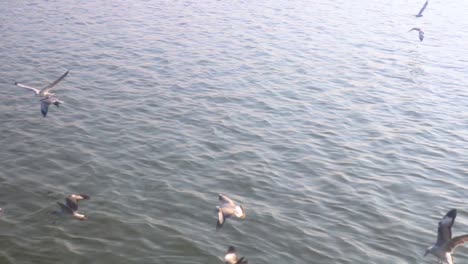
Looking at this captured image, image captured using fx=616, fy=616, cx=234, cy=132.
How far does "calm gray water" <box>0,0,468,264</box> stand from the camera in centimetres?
1347

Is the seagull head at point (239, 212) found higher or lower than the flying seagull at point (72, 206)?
higher

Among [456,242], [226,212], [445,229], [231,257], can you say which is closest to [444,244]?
[456,242]

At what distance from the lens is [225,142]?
18.7 metres

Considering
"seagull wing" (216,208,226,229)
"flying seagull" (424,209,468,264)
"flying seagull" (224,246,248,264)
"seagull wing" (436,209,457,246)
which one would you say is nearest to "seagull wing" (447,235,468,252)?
"flying seagull" (424,209,468,264)

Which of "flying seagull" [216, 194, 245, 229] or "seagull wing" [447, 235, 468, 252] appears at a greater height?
"seagull wing" [447, 235, 468, 252]

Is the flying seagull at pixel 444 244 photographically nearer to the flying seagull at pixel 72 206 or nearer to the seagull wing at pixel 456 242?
the seagull wing at pixel 456 242

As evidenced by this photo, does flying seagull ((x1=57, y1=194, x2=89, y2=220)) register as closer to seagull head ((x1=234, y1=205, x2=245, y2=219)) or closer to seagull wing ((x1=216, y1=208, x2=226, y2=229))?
seagull wing ((x1=216, y1=208, x2=226, y2=229))

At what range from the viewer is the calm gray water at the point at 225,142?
13469 millimetres

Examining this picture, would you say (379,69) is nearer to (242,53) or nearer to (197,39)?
(242,53)

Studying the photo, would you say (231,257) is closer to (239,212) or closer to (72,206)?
(239,212)

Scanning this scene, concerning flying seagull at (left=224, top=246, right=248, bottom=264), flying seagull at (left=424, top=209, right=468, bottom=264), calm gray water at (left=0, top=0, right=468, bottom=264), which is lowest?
calm gray water at (left=0, top=0, right=468, bottom=264)

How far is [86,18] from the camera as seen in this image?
1363 inches

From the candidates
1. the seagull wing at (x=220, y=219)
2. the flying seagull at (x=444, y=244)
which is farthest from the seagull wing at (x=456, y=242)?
the seagull wing at (x=220, y=219)

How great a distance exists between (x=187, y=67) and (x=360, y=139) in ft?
30.6
